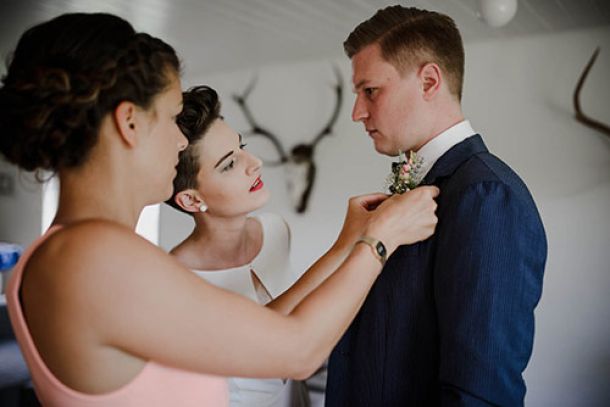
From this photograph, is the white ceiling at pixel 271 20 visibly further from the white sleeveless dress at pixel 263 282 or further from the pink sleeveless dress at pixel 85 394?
the pink sleeveless dress at pixel 85 394

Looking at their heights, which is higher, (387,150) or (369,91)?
(369,91)

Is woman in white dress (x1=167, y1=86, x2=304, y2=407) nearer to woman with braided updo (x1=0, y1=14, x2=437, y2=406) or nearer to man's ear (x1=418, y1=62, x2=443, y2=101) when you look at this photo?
man's ear (x1=418, y1=62, x2=443, y2=101)

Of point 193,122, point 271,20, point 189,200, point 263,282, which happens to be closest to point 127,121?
point 193,122

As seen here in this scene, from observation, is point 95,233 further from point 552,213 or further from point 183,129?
point 552,213

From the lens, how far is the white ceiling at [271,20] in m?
3.65

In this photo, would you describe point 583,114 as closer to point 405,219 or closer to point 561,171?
point 561,171

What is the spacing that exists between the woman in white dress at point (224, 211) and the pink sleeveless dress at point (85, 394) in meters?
0.98

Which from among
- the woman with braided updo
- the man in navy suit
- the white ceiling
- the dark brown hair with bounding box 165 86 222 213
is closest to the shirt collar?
the man in navy suit

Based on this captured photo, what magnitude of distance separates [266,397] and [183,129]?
941mm

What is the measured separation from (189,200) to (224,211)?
121 mm

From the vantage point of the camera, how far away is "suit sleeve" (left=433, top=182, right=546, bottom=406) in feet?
3.84

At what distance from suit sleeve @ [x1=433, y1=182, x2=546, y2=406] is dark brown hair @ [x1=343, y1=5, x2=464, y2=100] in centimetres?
45

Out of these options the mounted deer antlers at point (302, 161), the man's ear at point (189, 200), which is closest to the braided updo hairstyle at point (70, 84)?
the man's ear at point (189, 200)

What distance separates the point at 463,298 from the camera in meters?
1.19
